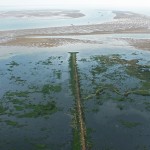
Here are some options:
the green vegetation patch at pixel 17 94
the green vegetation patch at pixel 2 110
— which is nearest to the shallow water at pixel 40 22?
the green vegetation patch at pixel 17 94

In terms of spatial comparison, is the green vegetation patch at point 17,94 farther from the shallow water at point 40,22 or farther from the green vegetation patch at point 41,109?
the shallow water at point 40,22

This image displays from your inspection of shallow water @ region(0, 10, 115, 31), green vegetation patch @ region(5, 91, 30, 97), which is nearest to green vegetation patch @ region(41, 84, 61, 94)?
green vegetation patch @ region(5, 91, 30, 97)

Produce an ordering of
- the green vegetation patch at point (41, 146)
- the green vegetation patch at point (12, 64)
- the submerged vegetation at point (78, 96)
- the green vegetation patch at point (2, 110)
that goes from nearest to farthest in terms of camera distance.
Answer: the green vegetation patch at point (41, 146), the submerged vegetation at point (78, 96), the green vegetation patch at point (2, 110), the green vegetation patch at point (12, 64)

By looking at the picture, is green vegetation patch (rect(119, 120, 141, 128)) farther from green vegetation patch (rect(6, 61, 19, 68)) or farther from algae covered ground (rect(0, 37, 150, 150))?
green vegetation patch (rect(6, 61, 19, 68))

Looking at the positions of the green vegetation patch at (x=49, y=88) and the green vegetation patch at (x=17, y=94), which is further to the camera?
the green vegetation patch at (x=49, y=88)

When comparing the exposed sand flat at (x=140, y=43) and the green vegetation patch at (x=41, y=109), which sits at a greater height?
the green vegetation patch at (x=41, y=109)

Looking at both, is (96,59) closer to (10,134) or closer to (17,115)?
(17,115)

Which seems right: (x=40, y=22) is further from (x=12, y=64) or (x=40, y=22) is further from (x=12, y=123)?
(x=12, y=123)

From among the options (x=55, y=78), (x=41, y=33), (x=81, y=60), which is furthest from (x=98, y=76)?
(x=41, y=33)

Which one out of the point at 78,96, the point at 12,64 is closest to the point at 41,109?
the point at 78,96
